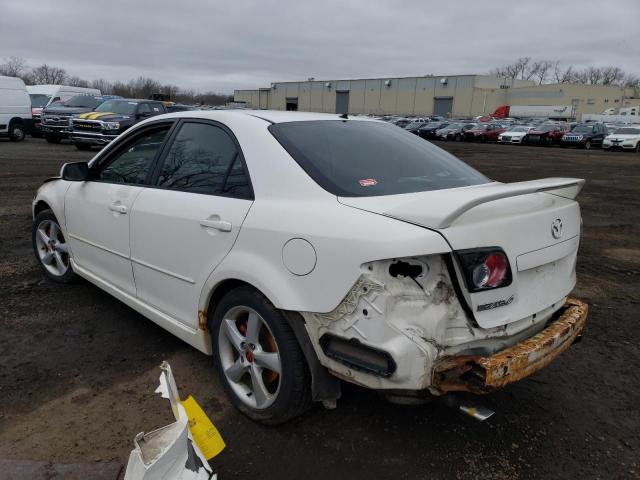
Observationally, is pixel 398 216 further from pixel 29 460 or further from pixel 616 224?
pixel 616 224

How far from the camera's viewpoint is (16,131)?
2009cm

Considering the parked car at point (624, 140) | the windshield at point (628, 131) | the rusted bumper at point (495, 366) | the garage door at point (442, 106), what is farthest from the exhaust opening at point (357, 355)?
the garage door at point (442, 106)

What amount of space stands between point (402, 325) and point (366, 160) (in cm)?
112

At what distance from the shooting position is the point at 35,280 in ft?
15.2

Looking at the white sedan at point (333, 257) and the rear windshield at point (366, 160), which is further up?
the rear windshield at point (366, 160)

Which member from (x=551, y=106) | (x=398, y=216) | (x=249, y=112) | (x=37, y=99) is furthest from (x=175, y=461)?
(x=551, y=106)

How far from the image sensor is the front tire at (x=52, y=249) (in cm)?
438

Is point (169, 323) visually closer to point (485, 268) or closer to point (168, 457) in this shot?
point (168, 457)

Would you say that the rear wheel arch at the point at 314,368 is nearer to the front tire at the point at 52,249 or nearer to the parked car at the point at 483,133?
the front tire at the point at 52,249

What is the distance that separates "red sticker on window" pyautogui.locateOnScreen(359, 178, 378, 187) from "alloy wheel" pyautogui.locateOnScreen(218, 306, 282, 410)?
833mm

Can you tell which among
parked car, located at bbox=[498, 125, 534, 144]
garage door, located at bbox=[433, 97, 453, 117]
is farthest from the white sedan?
garage door, located at bbox=[433, 97, 453, 117]

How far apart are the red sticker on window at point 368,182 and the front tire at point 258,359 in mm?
753

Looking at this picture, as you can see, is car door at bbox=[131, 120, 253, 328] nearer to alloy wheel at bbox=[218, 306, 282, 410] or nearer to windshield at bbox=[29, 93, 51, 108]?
alloy wheel at bbox=[218, 306, 282, 410]

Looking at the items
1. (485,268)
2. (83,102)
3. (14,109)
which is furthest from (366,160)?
(14,109)
